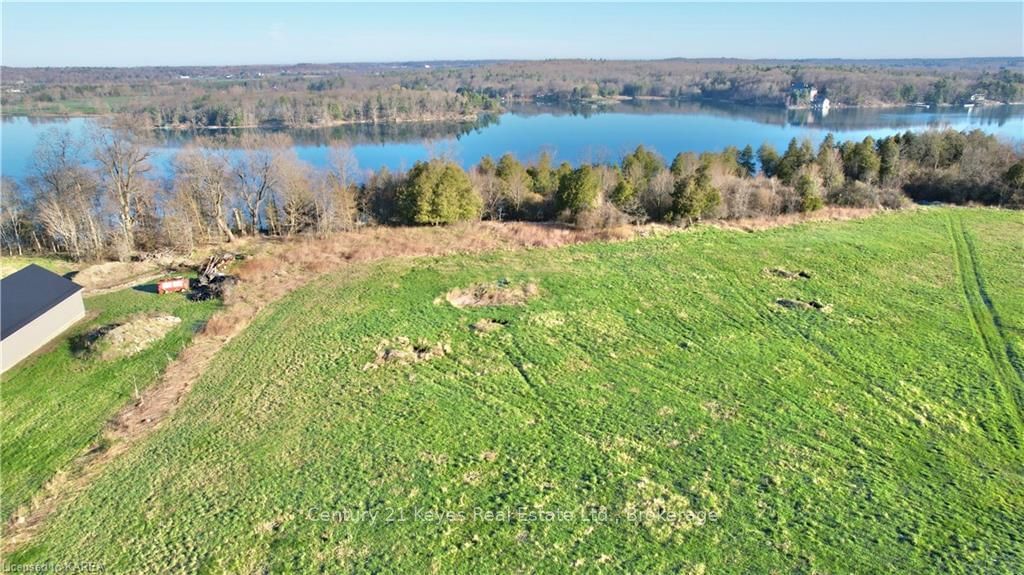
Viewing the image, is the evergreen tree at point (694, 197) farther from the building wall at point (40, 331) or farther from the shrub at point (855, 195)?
the building wall at point (40, 331)

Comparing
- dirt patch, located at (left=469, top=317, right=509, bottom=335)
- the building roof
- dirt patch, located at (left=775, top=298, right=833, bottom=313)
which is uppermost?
the building roof

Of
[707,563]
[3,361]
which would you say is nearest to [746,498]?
[707,563]

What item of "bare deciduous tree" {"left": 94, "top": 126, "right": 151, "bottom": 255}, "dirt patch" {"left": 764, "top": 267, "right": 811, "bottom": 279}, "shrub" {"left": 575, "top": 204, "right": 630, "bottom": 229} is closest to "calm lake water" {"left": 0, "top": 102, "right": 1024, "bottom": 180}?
"shrub" {"left": 575, "top": 204, "right": 630, "bottom": 229}

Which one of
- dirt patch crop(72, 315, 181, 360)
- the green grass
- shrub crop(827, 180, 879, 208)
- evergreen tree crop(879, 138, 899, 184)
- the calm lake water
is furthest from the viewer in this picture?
the calm lake water

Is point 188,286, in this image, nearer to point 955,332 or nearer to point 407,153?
point 955,332

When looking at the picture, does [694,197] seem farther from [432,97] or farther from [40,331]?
[432,97]

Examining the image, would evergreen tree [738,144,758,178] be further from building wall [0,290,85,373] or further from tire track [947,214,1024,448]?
building wall [0,290,85,373]
